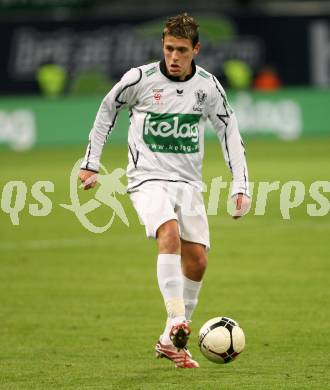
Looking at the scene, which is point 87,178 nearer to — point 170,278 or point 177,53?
point 170,278

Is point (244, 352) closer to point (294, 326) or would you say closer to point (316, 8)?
point (294, 326)

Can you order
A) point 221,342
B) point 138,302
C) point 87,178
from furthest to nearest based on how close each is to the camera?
point 138,302, point 87,178, point 221,342

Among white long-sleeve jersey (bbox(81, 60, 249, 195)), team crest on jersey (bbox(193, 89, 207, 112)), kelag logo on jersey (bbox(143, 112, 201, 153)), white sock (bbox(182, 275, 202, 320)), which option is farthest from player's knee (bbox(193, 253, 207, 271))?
team crest on jersey (bbox(193, 89, 207, 112))

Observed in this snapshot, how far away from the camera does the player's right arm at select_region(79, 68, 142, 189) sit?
864 cm

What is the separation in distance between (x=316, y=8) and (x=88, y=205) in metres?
15.2

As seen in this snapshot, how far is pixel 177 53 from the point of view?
27.8ft

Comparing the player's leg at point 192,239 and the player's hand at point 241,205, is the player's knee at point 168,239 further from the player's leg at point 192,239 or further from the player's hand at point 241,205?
the player's hand at point 241,205

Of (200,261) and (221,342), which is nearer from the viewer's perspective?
(221,342)

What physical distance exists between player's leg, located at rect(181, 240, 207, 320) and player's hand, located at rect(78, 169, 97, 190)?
78 cm

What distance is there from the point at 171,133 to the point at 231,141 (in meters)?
0.49

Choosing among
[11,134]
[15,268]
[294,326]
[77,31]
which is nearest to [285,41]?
[77,31]

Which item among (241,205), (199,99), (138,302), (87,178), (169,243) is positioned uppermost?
(199,99)

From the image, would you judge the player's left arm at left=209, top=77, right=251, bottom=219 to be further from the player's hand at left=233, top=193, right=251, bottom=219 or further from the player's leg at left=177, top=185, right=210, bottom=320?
the player's leg at left=177, top=185, right=210, bottom=320


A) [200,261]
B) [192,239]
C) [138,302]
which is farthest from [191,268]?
[138,302]
